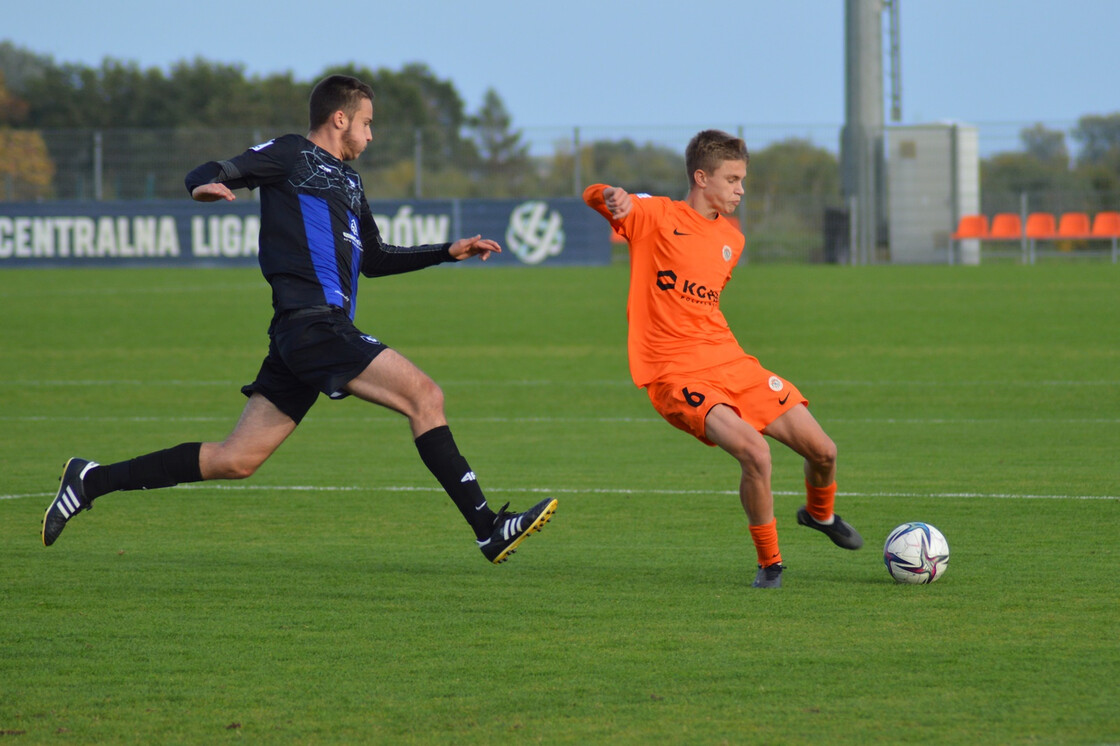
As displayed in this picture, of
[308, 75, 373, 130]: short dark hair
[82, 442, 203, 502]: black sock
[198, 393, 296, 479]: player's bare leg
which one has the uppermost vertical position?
[308, 75, 373, 130]: short dark hair

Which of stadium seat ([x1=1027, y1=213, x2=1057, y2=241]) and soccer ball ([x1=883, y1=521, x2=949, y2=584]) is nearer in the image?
soccer ball ([x1=883, y1=521, x2=949, y2=584])

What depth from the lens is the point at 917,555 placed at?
588 cm

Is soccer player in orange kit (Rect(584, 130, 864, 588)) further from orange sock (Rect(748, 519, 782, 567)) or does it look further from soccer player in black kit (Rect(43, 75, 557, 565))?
soccer player in black kit (Rect(43, 75, 557, 565))

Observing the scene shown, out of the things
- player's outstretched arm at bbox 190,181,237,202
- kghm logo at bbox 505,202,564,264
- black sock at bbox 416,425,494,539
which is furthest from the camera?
kghm logo at bbox 505,202,564,264

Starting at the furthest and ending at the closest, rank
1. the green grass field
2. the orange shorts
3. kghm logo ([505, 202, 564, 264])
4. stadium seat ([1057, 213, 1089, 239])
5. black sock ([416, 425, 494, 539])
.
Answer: stadium seat ([1057, 213, 1089, 239]), kghm logo ([505, 202, 564, 264]), the orange shorts, black sock ([416, 425, 494, 539]), the green grass field

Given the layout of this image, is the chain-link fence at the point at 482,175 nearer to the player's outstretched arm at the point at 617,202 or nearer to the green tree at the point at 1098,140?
Result: the green tree at the point at 1098,140

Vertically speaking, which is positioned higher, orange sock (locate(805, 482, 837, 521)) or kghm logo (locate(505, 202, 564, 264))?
kghm logo (locate(505, 202, 564, 264))

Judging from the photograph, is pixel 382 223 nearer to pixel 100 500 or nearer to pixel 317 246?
pixel 100 500

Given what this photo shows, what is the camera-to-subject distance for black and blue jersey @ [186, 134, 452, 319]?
5.89 m

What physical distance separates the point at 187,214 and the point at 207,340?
1517 cm

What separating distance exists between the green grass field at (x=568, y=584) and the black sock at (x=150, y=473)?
1.32 feet

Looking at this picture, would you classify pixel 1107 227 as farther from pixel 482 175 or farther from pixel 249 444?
pixel 249 444

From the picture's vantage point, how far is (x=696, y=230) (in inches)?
249

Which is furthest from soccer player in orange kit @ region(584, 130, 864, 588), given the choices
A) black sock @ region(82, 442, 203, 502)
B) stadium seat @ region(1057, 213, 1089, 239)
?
stadium seat @ region(1057, 213, 1089, 239)
